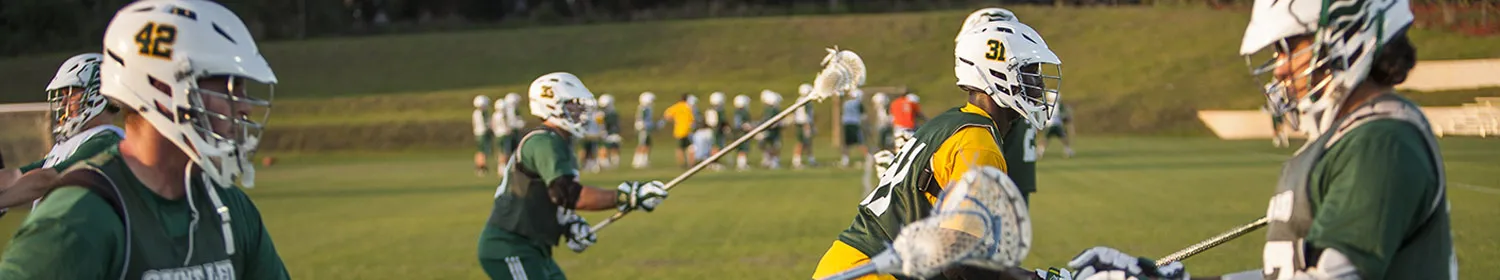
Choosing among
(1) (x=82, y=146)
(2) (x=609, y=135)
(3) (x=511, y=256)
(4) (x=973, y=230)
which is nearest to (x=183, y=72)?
(4) (x=973, y=230)

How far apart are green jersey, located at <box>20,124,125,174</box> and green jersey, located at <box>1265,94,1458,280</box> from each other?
475 centimetres

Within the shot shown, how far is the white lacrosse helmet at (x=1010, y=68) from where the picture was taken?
4.96 m

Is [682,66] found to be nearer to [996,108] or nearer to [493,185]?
[493,185]

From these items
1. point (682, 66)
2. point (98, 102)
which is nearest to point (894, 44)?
point (682, 66)

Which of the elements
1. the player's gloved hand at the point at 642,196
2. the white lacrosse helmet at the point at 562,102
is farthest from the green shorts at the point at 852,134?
the player's gloved hand at the point at 642,196

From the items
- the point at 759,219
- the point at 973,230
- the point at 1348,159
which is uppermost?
the point at 1348,159

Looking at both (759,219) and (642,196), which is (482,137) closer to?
(759,219)

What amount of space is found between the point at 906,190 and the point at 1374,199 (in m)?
1.89

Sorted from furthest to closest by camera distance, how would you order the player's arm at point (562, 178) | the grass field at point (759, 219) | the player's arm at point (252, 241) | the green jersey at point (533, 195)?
the grass field at point (759, 219) → the green jersey at point (533, 195) → the player's arm at point (562, 178) → the player's arm at point (252, 241)

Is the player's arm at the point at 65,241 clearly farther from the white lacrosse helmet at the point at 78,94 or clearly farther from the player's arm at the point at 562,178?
the player's arm at the point at 562,178

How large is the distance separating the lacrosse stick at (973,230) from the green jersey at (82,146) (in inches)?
158

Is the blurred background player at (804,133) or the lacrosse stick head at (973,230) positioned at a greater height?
the lacrosse stick head at (973,230)

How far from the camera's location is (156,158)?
330cm

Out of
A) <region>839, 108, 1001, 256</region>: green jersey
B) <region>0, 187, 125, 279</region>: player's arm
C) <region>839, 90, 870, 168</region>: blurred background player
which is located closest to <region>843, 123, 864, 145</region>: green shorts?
<region>839, 90, 870, 168</region>: blurred background player
